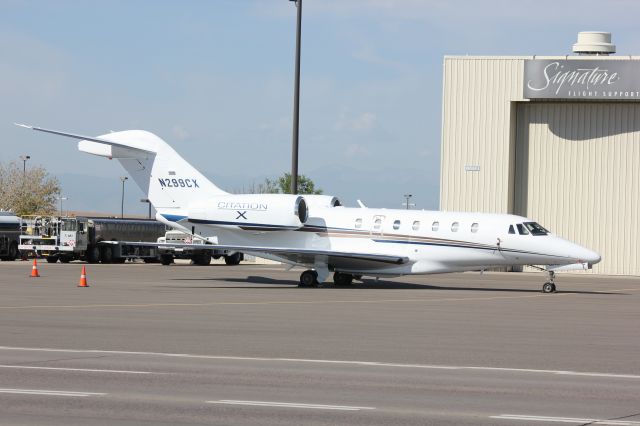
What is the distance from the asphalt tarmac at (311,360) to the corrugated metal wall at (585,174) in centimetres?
2751

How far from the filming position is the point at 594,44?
56906mm

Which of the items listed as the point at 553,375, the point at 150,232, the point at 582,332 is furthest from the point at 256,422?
the point at 150,232

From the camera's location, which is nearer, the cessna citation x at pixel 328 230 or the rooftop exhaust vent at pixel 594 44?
the cessna citation x at pixel 328 230

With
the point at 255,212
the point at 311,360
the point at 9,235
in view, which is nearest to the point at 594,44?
the point at 255,212

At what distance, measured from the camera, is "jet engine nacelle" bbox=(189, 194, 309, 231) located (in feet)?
119

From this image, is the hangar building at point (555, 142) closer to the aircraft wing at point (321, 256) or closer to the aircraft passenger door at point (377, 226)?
the aircraft passenger door at point (377, 226)

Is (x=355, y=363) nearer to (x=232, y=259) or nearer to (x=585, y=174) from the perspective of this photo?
(x=585, y=174)

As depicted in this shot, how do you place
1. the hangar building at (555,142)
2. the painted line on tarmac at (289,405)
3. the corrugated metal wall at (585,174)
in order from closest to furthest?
the painted line on tarmac at (289,405) → the hangar building at (555,142) → the corrugated metal wall at (585,174)

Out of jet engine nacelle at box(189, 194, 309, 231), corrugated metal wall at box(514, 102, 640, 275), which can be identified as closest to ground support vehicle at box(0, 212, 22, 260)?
jet engine nacelle at box(189, 194, 309, 231)

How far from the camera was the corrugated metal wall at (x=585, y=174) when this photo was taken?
55.3 meters

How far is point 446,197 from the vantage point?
188 feet

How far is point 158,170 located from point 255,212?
4305mm

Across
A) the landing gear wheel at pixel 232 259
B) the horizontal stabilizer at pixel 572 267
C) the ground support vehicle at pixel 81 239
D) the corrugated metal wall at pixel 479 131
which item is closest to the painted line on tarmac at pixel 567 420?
the horizontal stabilizer at pixel 572 267

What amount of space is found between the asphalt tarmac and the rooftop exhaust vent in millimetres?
30941
